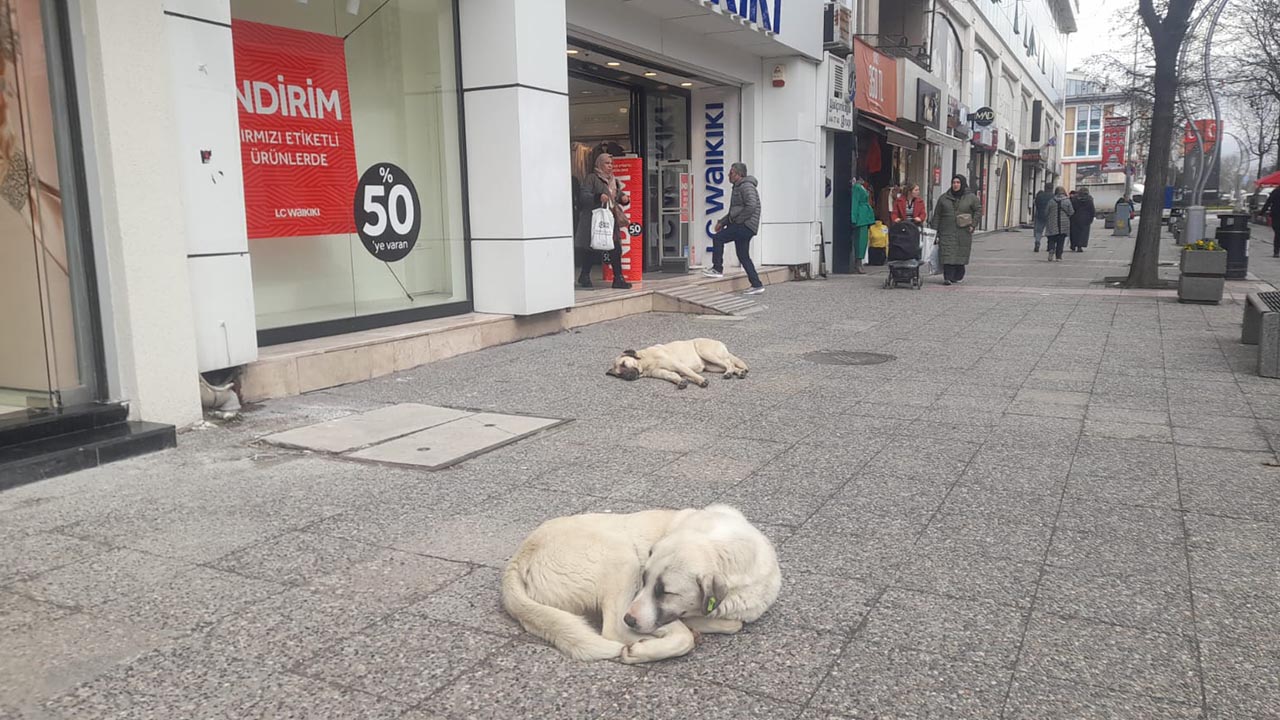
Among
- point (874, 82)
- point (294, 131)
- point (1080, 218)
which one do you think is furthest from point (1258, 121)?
point (294, 131)

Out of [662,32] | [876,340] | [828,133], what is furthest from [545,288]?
[828,133]

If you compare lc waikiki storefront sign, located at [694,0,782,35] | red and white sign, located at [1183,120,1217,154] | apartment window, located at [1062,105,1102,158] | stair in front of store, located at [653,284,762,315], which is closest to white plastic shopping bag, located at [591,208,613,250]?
stair in front of store, located at [653,284,762,315]

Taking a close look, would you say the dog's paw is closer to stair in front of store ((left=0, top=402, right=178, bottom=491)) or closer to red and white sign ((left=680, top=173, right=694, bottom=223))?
stair in front of store ((left=0, top=402, right=178, bottom=491))

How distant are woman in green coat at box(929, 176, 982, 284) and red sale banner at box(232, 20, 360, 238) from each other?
10.8 meters

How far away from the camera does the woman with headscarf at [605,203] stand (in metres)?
12.6

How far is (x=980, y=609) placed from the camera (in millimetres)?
3242

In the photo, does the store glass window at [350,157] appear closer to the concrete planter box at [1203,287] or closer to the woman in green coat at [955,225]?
the woman in green coat at [955,225]

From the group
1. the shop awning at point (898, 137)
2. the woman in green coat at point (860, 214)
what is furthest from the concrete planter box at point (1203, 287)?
the shop awning at point (898, 137)

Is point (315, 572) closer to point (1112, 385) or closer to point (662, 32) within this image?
point (1112, 385)

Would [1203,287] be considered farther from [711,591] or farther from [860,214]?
[711,591]

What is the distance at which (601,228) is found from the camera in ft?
39.8

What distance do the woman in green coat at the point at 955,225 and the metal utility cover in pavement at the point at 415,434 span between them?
38.0ft

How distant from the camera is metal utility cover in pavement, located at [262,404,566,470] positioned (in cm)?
537

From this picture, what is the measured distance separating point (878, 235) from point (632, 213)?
8.13 meters
